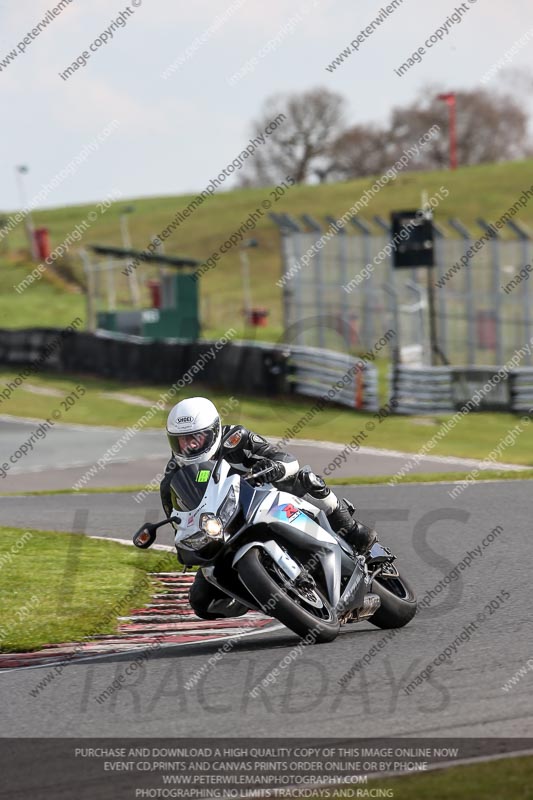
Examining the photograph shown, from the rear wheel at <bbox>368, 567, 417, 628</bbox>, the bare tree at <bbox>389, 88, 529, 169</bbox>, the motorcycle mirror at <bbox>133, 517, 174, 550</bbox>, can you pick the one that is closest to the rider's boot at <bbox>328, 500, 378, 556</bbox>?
the rear wheel at <bbox>368, 567, 417, 628</bbox>

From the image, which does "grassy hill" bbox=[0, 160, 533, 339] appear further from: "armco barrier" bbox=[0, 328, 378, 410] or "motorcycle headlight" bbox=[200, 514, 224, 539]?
"motorcycle headlight" bbox=[200, 514, 224, 539]

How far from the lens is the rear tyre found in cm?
827

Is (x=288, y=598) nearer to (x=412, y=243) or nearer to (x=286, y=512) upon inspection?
(x=286, y=512)

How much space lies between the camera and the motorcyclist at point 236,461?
25.8 ft

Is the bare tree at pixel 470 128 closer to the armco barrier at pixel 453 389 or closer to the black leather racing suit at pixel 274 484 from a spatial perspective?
the armco barrier at pixel 453 389

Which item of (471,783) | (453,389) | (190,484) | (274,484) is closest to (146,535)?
(190,484)

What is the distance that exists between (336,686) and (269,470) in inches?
61.6

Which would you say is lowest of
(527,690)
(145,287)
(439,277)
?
(145,287)

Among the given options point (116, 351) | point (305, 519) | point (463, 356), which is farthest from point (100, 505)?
point (116, 351)

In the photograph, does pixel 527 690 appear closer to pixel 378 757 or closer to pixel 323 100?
pixel 378 757

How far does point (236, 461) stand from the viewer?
8.20 m

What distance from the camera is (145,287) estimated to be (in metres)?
63.4

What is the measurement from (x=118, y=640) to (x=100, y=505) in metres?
6.95

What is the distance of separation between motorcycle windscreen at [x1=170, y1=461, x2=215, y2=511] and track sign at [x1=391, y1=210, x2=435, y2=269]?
21398 millimetres
